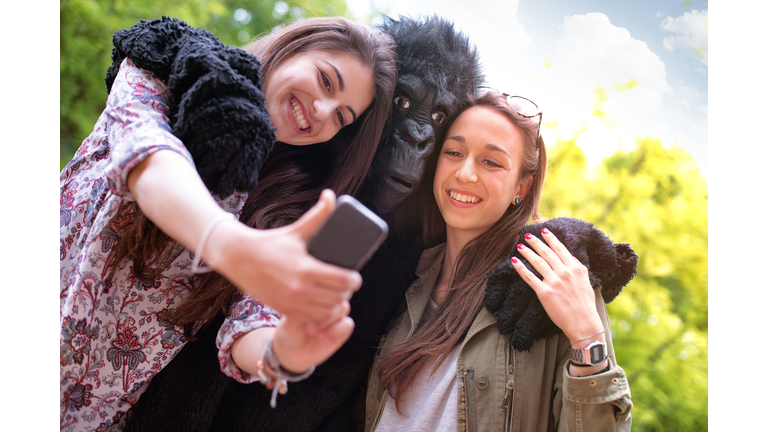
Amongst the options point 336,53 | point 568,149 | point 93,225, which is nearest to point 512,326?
point 336,53

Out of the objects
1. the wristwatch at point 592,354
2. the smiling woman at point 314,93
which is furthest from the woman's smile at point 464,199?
the wristwatch at point 592,354

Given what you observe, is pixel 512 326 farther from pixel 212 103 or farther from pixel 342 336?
pixel 212 103

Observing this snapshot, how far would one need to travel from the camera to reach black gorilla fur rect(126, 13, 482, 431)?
1.25 metres

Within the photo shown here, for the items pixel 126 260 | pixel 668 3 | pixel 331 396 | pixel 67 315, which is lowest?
pixel 331 396

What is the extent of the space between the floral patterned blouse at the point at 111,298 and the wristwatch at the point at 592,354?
792 mm

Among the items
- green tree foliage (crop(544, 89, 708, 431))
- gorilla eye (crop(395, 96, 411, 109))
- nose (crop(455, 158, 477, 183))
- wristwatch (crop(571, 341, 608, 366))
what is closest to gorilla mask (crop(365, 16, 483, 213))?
gorilla eye (crop(395, 96, 411, 109))

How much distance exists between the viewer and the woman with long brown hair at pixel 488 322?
1.18 meters

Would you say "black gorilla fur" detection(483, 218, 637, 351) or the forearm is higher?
the forearm

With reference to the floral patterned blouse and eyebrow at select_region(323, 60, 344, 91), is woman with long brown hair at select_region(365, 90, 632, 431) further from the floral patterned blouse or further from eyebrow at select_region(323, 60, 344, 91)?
the floral patterned blouse

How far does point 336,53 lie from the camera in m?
1.23

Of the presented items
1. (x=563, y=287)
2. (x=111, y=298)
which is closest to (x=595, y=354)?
(x=563, y=287)

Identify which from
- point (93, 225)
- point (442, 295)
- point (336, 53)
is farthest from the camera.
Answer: point (442, 295)

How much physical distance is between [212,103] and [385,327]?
0.91m

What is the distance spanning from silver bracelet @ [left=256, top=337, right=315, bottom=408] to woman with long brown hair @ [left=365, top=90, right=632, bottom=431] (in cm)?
56
